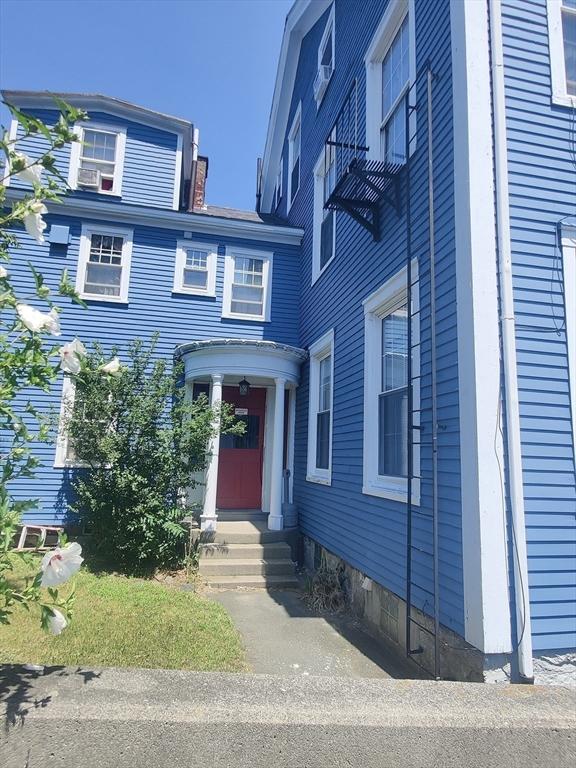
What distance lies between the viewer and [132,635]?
12.8ft

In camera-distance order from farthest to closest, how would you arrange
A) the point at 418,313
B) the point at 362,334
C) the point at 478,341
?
1. the point at 362,334
2. the point at 418,313
3. the point at 478,341

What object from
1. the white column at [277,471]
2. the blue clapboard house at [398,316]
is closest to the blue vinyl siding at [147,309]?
the blue clapboard house at [398,316]

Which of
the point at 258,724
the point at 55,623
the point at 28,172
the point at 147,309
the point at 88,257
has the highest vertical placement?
the point at 88,257

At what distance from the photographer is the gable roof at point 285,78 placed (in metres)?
9.51

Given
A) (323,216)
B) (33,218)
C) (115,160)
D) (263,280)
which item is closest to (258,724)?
(33,218)

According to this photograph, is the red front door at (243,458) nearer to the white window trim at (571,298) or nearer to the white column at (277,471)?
the white column at (277,471)

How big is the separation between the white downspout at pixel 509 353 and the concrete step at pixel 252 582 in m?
3.74

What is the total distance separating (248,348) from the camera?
25.4 ft

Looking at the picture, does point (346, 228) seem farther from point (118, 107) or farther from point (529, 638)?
point (118, 107)

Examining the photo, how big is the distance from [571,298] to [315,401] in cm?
450

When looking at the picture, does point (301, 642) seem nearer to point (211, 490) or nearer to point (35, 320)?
point (211, 490)

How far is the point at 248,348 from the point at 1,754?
628 centimetres

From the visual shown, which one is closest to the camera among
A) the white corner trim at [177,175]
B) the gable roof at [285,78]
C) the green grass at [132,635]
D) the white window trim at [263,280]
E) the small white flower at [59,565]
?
the small white flower at [59,565]

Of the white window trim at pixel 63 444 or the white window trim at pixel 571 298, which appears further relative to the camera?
the white window trim at pixel 63 444
